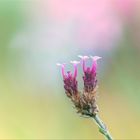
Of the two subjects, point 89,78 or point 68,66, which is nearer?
point 89,78

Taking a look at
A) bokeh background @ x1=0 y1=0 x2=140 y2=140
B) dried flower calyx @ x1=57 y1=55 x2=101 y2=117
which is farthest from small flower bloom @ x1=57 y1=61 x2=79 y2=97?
bokeh background @ x1=0 y1=0 x2=140 y2=140

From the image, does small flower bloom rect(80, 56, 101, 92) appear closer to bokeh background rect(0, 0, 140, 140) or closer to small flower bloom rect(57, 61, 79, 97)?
small flower bloom rect(57, 61, 79, 97)

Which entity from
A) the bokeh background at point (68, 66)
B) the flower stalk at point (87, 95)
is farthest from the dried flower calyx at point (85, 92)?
the bokeh background at point (68, 66)

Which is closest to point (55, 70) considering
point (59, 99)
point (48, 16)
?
point (59, 99)

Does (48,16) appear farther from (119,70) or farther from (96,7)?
(119,70)

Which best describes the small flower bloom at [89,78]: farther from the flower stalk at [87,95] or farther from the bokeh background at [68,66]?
the bokeh background at [68,66]

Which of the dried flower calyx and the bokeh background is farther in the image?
the bokeh background

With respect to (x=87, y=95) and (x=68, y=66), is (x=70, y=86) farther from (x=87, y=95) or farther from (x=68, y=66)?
(x=68, y=66)

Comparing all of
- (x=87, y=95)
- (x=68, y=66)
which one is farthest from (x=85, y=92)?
(x=68, y=66)
